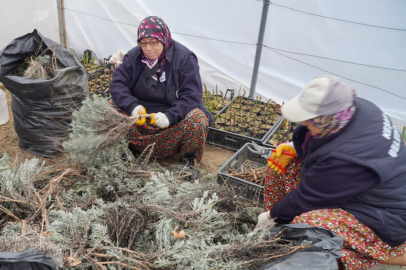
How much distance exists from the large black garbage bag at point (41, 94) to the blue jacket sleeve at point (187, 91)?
2.89 ft

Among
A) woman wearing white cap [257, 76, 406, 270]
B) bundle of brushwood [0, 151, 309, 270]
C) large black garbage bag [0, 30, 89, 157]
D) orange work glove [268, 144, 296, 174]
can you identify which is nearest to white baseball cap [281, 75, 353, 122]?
woman wearing white cap [257, 76, 406, 270]

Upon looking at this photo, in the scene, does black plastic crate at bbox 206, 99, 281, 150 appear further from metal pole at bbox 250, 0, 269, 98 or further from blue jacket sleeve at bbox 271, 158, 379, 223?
blue jacket sleeve at bbox 271, 158, 379, 223

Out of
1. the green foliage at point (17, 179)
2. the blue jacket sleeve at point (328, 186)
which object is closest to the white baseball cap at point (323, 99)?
the blue jacket sleeve at point (328, 186)

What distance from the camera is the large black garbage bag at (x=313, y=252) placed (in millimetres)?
1577

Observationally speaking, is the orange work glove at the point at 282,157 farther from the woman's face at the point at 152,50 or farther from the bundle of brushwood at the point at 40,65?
the bundle of brushwood at the point at 40,65

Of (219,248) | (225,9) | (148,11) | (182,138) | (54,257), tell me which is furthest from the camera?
(148,11)

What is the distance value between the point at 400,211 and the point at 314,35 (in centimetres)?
261

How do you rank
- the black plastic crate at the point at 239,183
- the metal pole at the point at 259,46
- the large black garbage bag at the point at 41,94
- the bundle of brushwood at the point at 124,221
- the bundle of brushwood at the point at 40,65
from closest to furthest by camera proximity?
the bundle of brushwood at the point at 124,221 → the black plastic crate at the point at 239,183 → the large black garbage bag at the point at 41,94 → the bundle of brushwood at the point at 40,65 → the metal pole at the point at 259,46

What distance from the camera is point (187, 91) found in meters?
2.89

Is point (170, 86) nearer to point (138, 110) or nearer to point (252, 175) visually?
point (138, 110)

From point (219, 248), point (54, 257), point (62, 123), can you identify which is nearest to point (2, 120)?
point (62, 123)

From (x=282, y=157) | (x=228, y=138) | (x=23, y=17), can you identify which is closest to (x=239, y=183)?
(x=282, y=157)

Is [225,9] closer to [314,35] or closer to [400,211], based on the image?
[314,35]

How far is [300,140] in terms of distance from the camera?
208 centimetres
